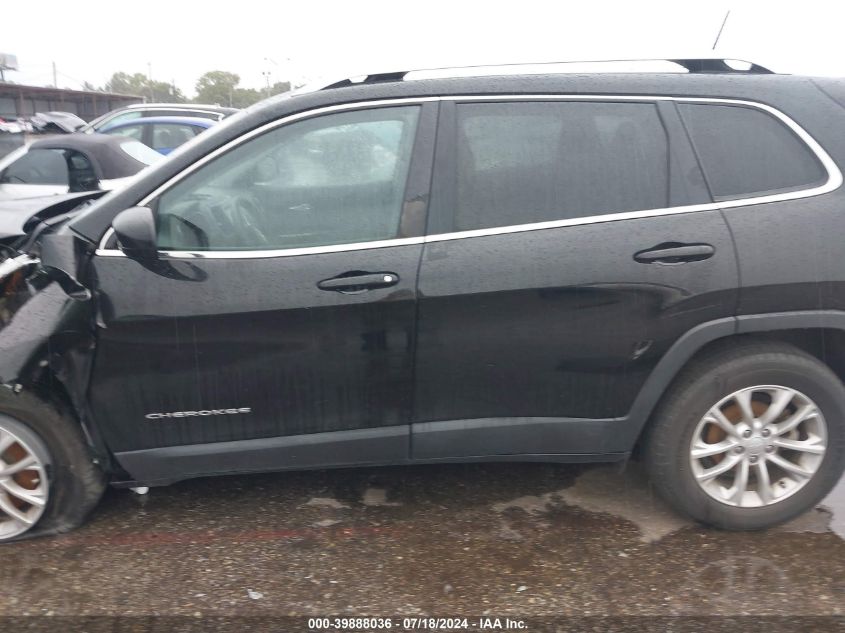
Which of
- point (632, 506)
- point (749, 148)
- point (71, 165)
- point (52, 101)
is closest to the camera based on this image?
point (749, 148)

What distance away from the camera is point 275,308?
2967 mm

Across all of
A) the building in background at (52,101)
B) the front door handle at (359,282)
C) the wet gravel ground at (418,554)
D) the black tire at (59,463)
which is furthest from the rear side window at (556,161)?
the building in background at (52,101)

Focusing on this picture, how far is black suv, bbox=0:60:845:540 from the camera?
2.98 meters

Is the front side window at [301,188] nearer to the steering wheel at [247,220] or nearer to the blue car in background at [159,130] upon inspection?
the steering wheel at [247,220]

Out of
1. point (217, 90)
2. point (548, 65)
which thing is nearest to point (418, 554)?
point (548, 65)

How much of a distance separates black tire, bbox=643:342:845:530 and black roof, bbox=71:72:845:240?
3.02 feet

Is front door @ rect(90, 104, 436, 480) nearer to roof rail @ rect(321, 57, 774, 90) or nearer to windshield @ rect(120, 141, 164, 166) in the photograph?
roof rail @ rect(321, 57, 774, 90)

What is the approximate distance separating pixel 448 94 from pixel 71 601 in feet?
7.68

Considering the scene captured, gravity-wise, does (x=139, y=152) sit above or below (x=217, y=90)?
below

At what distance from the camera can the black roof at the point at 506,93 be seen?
3045mm

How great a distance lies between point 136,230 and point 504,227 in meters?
1.37

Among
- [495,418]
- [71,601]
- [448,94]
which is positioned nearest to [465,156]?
[448,94]

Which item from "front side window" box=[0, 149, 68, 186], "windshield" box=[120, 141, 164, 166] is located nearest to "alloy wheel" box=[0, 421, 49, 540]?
"windshield" box=[120, 141, 164, 166]

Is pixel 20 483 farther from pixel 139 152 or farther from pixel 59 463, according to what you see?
pixel 139 152
